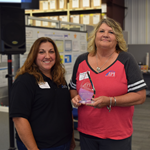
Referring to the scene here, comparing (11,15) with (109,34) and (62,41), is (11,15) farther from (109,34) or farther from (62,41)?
(62,41)

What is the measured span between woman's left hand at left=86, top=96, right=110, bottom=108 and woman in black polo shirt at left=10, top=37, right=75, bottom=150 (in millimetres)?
214

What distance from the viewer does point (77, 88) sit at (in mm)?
1571

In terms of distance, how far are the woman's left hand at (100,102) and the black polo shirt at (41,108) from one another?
0.21m

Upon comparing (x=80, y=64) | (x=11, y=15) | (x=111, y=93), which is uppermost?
(x=11, y=15)

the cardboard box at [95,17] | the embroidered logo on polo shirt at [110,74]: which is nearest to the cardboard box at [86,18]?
the cardboard box at [95,17]

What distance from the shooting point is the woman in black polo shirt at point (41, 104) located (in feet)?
4.30

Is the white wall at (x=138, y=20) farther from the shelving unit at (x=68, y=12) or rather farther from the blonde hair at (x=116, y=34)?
the blonde hair at (x=116, y=34)

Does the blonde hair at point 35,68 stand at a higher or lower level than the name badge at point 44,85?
higher

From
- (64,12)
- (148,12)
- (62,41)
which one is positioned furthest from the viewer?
(148,12)

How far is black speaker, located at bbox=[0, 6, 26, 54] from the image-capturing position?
164cm

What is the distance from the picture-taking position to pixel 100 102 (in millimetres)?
1341

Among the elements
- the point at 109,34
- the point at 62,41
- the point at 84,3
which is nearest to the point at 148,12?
the point at 84,3

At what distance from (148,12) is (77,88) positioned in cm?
679

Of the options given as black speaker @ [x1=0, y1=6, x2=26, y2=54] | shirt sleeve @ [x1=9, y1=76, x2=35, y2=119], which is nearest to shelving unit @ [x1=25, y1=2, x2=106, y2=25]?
black speaker @ [x1=0, y1=6, x2=26, y2=54]
